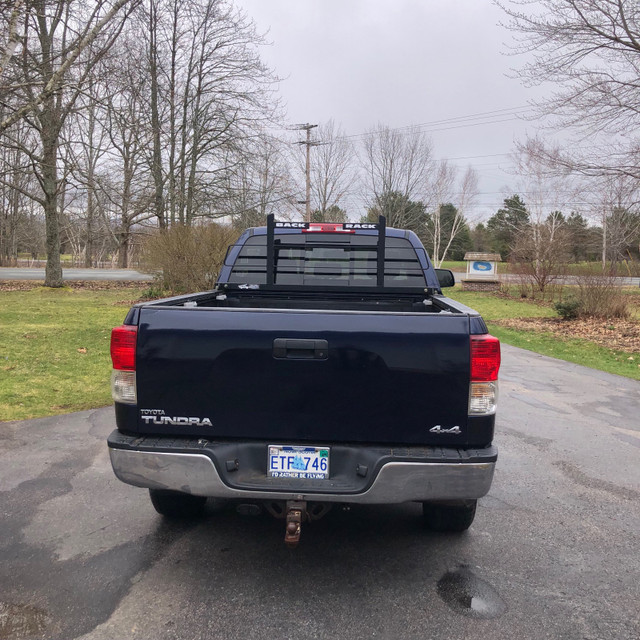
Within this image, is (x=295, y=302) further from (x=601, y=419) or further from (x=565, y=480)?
(x=601, y=419)

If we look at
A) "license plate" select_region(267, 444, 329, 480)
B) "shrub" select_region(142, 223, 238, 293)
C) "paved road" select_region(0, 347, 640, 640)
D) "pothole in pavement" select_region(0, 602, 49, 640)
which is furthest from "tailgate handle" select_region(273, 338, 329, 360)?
"shrub" select_region(142, 223, 238, 293)

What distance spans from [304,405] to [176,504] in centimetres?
143

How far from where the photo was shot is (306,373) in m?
2.65

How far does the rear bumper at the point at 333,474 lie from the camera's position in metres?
2.58

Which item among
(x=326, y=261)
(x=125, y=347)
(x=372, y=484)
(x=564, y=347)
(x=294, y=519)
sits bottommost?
(x=564, y=347)

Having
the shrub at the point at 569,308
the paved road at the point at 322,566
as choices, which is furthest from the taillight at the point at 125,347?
the shrub at the point at 569,308

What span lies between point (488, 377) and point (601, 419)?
4.52m

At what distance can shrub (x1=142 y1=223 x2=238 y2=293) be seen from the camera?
15422mm

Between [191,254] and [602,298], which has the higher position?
[191,254]

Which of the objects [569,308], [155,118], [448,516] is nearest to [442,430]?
[448,516]

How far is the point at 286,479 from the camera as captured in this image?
267 cm

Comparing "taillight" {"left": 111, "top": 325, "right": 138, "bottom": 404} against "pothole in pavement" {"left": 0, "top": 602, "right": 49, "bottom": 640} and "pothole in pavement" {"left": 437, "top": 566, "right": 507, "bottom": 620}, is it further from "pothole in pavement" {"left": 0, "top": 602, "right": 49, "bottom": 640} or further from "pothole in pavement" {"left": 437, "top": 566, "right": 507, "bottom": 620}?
"pothole in pavement" {"left": 437, "top": 566, "right": 507, "bottom": 620}

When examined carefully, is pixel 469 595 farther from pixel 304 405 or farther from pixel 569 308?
pixel 569 308

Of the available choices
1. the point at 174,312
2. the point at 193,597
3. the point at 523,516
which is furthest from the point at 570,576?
the point at 174,312
